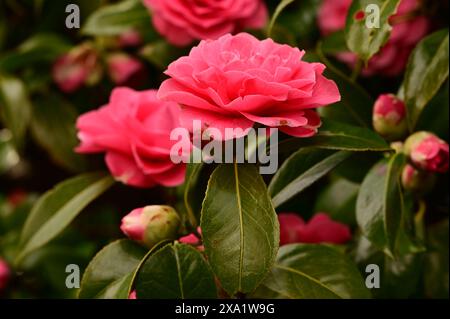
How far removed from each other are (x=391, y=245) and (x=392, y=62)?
16.9 inches

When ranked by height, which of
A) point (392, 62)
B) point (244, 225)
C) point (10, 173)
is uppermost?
point (392, 62)

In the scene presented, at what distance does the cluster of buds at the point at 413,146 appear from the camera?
0.86 m

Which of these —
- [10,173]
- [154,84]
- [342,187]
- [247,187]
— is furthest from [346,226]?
[10,173]

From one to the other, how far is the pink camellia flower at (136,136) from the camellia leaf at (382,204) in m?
→ 0.23

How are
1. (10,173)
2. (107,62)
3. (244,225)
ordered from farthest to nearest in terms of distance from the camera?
(10,173) < (107,62) < (244,225)

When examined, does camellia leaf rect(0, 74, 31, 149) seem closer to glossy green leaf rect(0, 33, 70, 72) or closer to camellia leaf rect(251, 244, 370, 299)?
glossy green leaf rect(0, 33, 70, 72)

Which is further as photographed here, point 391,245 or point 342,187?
point 342,187

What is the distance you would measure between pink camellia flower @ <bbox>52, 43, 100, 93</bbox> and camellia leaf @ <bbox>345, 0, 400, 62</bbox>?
23.1 inches

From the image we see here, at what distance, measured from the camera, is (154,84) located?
53.6 inches

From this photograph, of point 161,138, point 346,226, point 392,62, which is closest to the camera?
point 161,138

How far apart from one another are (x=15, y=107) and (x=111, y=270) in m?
0.56

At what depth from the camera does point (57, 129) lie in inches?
53.7

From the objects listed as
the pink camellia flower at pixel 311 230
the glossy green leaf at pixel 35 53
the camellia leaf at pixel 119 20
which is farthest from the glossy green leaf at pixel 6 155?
the pink camellia flower at pixel 311 230
